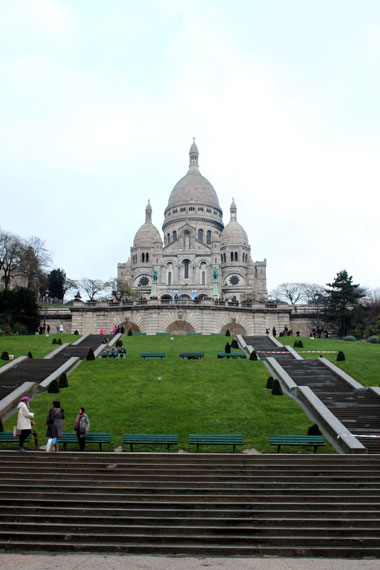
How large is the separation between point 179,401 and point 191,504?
417 inches

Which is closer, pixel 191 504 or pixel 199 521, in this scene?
pixel 199 521

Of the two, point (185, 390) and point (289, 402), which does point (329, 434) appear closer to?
point (289, 402)

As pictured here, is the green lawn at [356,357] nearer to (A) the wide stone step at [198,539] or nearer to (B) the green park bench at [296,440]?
(B) the green park bench at [296,440]

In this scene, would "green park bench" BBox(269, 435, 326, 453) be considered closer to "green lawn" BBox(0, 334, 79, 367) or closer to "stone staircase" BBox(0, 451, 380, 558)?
"stone staircase" BBox(0, 451, 380, 558)

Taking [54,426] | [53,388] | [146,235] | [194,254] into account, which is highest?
[146,235]

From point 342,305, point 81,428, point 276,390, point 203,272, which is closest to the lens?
point 81,428

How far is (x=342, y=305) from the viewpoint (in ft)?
203

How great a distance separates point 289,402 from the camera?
23.4 m

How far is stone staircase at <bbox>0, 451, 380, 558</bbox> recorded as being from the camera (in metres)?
11.2

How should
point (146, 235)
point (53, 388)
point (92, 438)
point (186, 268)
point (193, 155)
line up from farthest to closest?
point (193, 155), point (146, 235), point (186, 268), point (53, 388), point (92, 438)

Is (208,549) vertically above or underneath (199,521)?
underneath

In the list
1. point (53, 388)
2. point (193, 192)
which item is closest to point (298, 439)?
point (53, 388)

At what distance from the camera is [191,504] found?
12.7m

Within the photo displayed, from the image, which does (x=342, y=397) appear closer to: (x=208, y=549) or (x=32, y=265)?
(x=208, y=549)
